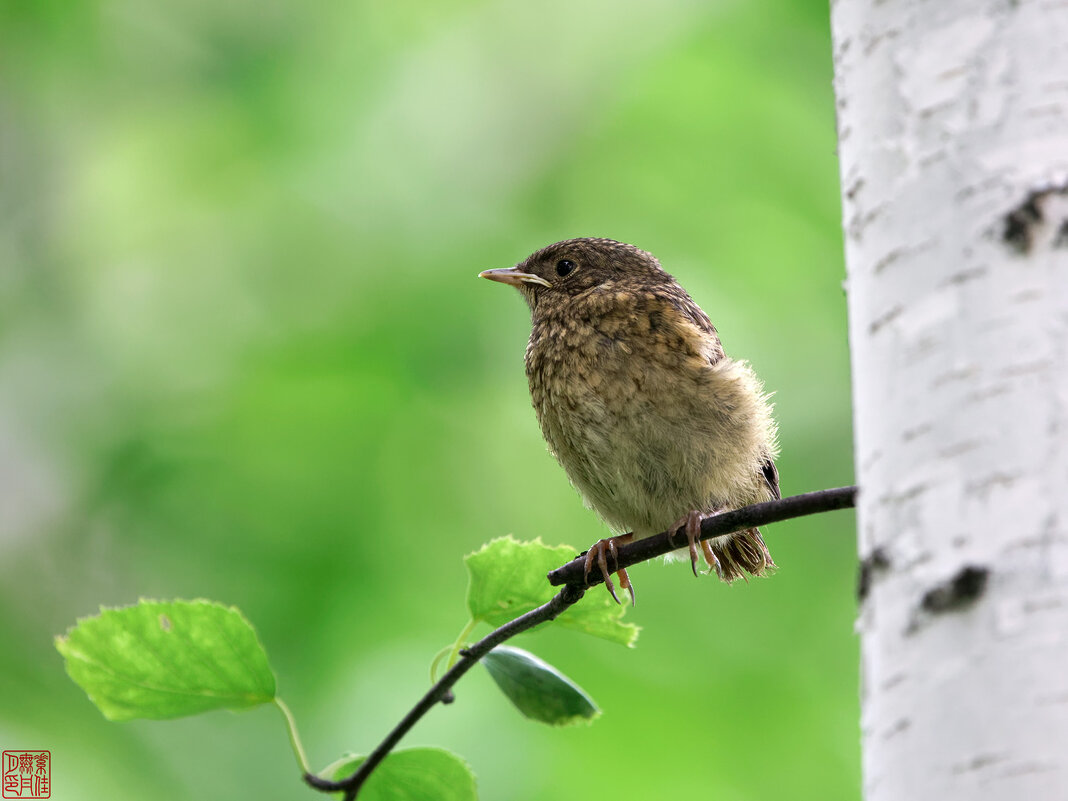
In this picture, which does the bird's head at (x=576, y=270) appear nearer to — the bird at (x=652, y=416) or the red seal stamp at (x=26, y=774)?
the bird at (x=652, y=416)

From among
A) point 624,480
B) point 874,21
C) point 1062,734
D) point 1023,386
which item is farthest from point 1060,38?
point 624,480

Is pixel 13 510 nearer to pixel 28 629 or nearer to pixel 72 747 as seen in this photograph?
pixel 28 629

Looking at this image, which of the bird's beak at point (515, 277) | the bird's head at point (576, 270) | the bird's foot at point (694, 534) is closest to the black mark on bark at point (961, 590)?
the bird's foot at point (694, 534)

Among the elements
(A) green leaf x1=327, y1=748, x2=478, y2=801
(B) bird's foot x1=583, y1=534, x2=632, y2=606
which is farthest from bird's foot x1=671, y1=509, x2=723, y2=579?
(A) green leaf x1=327, y1=748, x2=478, y2=801

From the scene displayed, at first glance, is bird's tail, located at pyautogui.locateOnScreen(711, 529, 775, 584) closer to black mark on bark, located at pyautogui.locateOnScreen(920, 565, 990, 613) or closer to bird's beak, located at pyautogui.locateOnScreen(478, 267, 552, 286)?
bird's beak, located at pyautogui.locateOnScreen(478, 267, 552, 286)

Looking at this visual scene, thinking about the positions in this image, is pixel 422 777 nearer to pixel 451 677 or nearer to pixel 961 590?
pixel 451 677

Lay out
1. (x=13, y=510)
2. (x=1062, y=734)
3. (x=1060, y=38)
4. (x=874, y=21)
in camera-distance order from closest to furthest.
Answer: (x=1062, y=734), (x=1060, y=38), (x=874, y=21), (x=13, y=510)
